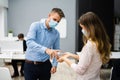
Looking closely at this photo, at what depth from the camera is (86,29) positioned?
211 centimetres

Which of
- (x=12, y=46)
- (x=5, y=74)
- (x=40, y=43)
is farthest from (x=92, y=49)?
(x=12, y=46)

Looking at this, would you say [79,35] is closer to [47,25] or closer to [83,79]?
[47,25]

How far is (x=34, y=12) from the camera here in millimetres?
10398

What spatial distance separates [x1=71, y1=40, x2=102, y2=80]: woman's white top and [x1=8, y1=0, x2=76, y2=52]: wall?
8243 mm

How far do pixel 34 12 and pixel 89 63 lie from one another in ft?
28.0

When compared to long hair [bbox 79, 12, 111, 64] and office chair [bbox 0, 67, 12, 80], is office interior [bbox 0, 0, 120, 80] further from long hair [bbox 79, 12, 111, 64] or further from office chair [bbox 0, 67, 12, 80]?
long hair [bbox 79, 12, 111, 64]

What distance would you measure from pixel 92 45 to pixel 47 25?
2.81 ft

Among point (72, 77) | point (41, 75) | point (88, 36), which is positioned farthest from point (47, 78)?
point (72, 77)

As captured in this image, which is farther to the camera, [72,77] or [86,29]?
[72,77]

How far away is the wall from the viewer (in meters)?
10.3

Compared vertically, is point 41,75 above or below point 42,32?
below

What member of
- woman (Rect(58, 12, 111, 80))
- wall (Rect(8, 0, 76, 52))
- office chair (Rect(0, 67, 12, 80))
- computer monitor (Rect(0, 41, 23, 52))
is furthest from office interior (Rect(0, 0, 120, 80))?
woman (Rect(58, 12, 111, 80))

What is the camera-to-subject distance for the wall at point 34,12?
10.3m

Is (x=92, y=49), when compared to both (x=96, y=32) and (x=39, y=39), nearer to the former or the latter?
(x=96, y=32)
